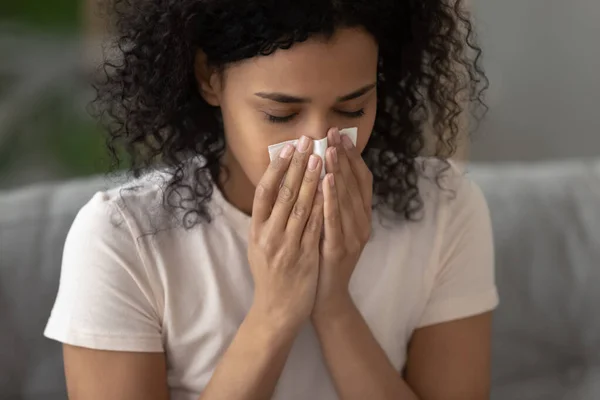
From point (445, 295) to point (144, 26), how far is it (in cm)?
57

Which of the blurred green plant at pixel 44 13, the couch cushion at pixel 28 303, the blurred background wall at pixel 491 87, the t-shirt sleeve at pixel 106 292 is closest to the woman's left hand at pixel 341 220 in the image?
the t-shirt sleeve at pixel 106 292

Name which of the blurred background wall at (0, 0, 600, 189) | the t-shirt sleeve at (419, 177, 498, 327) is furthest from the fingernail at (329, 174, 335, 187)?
the blurred background wall at (0, 0, 600, 189)

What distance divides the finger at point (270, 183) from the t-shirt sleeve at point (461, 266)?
1.01 feet

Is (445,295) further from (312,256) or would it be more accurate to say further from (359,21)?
(359,21)

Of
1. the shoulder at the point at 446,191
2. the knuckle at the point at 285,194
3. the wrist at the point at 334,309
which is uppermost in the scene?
the knuckle at the point at 285,194

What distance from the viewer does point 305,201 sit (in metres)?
0.90

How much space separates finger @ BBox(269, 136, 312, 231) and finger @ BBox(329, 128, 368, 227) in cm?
3

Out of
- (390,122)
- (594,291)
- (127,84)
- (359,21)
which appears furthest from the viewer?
(594,291)

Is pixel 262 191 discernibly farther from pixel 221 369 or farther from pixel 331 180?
pixel 221 369

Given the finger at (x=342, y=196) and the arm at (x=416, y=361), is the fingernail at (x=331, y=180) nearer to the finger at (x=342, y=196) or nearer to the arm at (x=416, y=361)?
the finger at (x=342, y=196)

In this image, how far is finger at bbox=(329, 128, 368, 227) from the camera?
2.91ft

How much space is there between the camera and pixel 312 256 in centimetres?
94

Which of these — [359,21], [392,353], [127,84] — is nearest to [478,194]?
[392,353]

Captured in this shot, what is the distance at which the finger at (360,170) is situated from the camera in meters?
0.91
